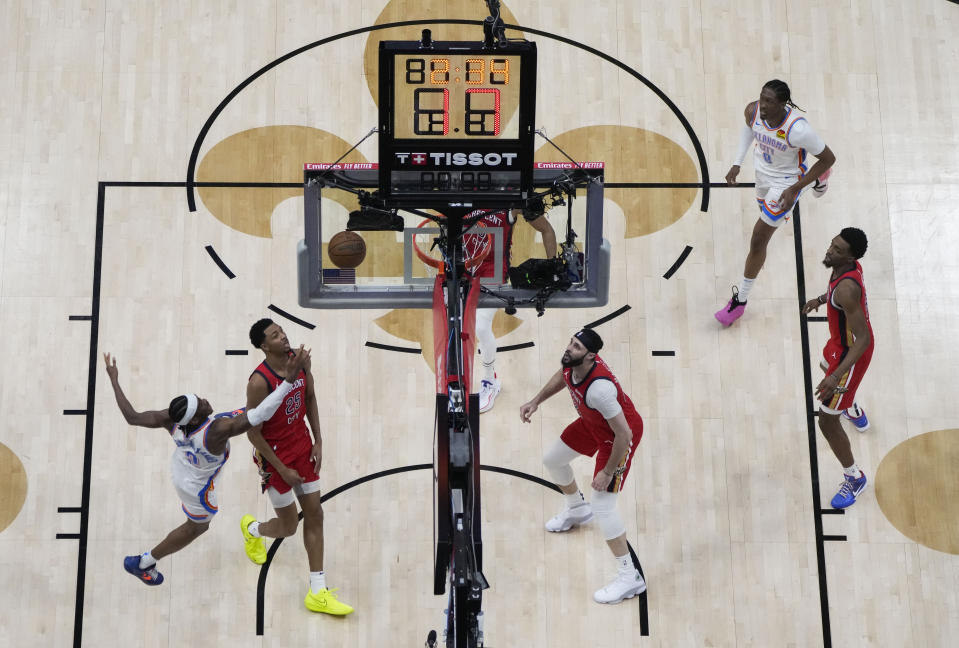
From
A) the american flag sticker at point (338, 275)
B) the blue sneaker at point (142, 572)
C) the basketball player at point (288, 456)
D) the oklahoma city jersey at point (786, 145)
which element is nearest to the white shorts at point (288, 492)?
the basketball player at point (288, 456)

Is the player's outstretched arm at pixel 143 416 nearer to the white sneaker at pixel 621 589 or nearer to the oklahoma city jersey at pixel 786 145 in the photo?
the white sneaker at pixel 621 589

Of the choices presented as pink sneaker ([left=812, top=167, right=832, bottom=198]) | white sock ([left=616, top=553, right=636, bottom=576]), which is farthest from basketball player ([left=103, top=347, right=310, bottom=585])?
pink sneaker ([left=812, top=167, right=832, bottom=198])

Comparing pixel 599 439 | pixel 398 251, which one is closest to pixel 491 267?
pixel 398 251

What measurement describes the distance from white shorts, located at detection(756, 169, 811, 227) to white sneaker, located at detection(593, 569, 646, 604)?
2546mm

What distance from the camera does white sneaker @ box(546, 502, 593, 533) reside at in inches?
295

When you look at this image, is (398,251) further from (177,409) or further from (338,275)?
(177,409)

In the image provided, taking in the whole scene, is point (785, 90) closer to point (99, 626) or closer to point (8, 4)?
point (99, 626)

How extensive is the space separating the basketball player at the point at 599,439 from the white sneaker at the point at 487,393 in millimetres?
985

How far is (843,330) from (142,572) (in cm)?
459

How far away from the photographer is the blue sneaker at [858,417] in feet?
26.1

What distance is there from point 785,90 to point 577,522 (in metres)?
3.13

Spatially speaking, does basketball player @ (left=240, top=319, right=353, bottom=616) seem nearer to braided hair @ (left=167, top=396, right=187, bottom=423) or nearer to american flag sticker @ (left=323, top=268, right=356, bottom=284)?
braided hair @ (left=167, top=396, right=187, bottom=423)

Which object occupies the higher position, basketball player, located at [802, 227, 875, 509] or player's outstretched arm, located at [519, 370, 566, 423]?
basketball player, located at [802, 227, 875, 509]

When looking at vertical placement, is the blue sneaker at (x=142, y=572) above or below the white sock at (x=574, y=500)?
below
